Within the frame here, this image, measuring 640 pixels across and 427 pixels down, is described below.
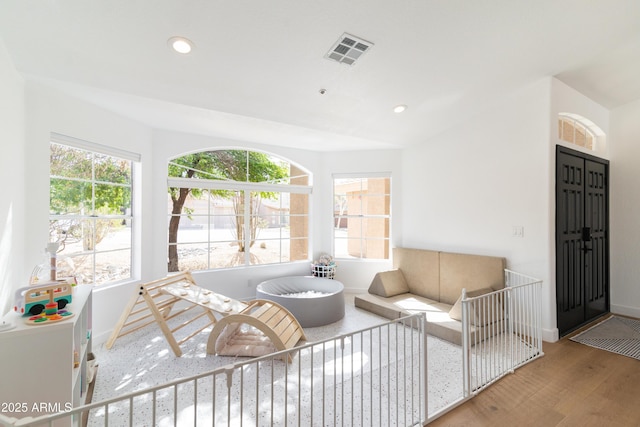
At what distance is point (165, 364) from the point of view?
276 centimetres

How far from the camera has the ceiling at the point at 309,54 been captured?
1.97 metres

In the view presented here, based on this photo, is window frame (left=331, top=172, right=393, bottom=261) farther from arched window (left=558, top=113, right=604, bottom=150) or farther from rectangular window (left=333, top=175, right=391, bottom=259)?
arched window (left=558, top=113, right=604, bottom=150)

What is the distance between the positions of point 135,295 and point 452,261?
3.83m

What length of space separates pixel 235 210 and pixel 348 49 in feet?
9.90

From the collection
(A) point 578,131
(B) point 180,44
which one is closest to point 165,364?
(B) point 180,44

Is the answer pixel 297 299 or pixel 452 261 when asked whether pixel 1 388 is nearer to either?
pixel 297 299

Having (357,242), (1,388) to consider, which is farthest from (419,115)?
(1,388)

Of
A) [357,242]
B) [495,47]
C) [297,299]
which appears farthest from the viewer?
[357,242]

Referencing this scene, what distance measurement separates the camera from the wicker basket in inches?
191

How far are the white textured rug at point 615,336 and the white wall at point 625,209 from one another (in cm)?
39

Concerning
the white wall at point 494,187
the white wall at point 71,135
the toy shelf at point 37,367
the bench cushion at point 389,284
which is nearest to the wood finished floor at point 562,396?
the white wall at point 494,187

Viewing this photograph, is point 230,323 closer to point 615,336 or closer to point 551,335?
point 551,335

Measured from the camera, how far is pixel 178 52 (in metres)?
2.22

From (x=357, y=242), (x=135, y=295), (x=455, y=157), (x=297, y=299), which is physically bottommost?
Answer: (x=297, y=299)
